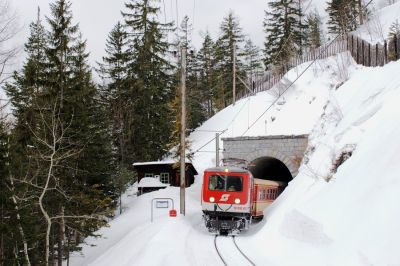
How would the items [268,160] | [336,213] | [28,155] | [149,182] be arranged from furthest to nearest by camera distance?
[149,182], [268,160], [28,155], [336,213]

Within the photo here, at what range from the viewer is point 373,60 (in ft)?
76.2

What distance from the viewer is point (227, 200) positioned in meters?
18.7

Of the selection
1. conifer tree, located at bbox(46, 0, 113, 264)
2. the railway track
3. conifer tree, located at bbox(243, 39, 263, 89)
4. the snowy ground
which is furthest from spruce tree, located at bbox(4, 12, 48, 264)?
conifer tree, located at bbox(243, 39, 263, 89)

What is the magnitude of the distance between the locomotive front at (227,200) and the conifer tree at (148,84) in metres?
18.8

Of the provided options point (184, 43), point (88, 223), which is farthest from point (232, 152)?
point (184, 43)

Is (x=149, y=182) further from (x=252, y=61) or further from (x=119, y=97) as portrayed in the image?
(x=252, y=61)

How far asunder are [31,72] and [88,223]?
9.93m

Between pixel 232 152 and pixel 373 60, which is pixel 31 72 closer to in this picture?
pixel 232 152

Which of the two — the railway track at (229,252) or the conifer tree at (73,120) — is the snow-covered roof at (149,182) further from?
the railway track at (229,252)

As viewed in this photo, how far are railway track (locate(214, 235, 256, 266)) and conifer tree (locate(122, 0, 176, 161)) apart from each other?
70.5 ft

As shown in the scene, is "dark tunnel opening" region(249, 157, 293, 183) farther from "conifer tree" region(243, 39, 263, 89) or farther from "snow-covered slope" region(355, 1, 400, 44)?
"conifer tree" region(243, 39, 263, 89)

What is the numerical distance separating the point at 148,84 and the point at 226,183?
22.4 meters

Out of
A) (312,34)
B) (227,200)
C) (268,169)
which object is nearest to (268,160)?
(268,169)

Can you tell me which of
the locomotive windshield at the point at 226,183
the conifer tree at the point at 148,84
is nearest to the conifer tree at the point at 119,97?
the conifer tree at the point at 148,84
